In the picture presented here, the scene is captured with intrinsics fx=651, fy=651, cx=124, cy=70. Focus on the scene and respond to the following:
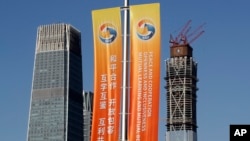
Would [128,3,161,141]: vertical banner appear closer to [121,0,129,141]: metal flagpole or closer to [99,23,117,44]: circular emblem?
[121,0,129,141]: metal flagpole

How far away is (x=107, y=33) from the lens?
1847 inches

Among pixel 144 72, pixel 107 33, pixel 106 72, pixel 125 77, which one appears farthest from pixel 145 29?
pixel 106 72

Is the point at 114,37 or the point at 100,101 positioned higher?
the point at 114,37

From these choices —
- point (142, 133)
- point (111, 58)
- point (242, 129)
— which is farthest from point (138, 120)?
point (242, 129)

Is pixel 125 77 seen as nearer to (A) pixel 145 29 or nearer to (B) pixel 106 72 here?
(B) pixel 106 72

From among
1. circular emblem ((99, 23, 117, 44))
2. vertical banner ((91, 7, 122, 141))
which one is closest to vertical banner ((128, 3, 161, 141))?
vertical banner ((91, 7, 122, 141))

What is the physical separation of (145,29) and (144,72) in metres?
3.07

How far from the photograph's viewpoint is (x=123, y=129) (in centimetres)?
4566

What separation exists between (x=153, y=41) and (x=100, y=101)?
5.67 meters

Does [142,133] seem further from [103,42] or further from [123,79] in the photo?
[103,42]

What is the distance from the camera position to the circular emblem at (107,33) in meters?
46.7

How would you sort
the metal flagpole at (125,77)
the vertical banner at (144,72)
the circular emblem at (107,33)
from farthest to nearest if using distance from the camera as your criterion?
the circular emblem at (107,33), the metal flagpole at (125,77), the vertical banner at (144,72)

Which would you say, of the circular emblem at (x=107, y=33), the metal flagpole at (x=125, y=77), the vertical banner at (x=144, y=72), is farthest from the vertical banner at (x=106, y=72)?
the vertical banner at (x=144, y=72)

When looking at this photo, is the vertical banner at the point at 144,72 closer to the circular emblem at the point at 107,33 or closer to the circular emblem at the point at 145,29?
the circular emblem at the point at 145,29
